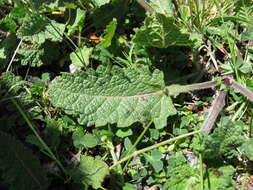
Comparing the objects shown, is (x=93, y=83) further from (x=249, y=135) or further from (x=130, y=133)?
(x=249, y=135)

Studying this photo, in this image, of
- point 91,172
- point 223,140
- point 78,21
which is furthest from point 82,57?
point 223,140

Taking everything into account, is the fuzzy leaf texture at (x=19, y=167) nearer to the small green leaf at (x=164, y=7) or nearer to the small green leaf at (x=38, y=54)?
the small green leaf at (x=38, y=54)

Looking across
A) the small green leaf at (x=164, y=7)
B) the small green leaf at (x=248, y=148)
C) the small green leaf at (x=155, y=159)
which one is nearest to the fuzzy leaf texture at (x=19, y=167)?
the small green leaf at (x=155, y=159)

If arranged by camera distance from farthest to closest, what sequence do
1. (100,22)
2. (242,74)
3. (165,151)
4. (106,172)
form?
1. (100,22)
2. (242,74)
3. (165,151)
4. (106,172)

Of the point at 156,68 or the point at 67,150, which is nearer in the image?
the point at 67,150

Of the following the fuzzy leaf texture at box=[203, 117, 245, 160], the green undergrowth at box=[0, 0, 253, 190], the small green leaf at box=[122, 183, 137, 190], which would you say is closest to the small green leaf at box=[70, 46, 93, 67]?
the green undergrowth at box=[0, 0, 253, 190]

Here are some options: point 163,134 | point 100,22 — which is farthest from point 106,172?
point 100,22
